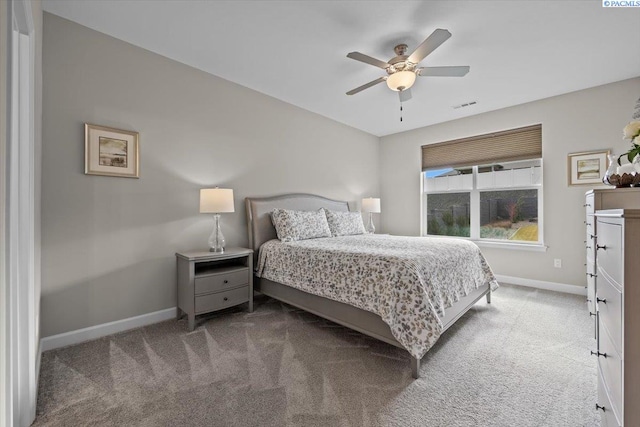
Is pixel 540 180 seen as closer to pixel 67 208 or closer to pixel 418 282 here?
pixel 418 282


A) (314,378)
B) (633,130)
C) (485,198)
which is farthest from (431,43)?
(485,198)

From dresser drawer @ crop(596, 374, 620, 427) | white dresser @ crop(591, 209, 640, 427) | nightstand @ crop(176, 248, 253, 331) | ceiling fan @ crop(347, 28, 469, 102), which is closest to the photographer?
white dresser @ crop(591, 209, 640, 427)

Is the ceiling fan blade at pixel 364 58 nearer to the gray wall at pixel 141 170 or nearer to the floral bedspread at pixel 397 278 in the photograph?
the floral bedspread at pixel 397 278

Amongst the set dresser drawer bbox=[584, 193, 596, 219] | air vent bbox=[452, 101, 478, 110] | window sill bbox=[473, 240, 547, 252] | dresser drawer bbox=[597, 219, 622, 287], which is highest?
air vent bbox=[452, 101, 478, 110]

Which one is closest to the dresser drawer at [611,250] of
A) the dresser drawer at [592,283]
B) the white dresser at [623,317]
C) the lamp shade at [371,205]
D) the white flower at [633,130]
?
the white dresser at [623,317]

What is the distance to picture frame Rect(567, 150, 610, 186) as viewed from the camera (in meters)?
3.36

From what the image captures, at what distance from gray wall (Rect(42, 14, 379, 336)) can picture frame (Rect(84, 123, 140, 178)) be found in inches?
2.2

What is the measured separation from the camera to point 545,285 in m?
3.83

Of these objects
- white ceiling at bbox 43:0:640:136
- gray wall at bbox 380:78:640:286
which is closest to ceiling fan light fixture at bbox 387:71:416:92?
white ceiling at bbox 43:0:640:136

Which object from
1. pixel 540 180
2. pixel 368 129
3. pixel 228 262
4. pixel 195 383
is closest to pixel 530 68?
pixel 540 180

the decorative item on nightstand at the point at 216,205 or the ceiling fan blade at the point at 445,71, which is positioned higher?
the ceiling fan blade at the point at 445,71

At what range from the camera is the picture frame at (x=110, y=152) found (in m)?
2.35

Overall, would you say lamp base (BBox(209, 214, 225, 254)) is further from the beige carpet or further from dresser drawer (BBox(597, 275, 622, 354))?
dresser drawer (BBox(597, 275, 622, 354))

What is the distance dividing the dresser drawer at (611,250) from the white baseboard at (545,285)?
3.06m
